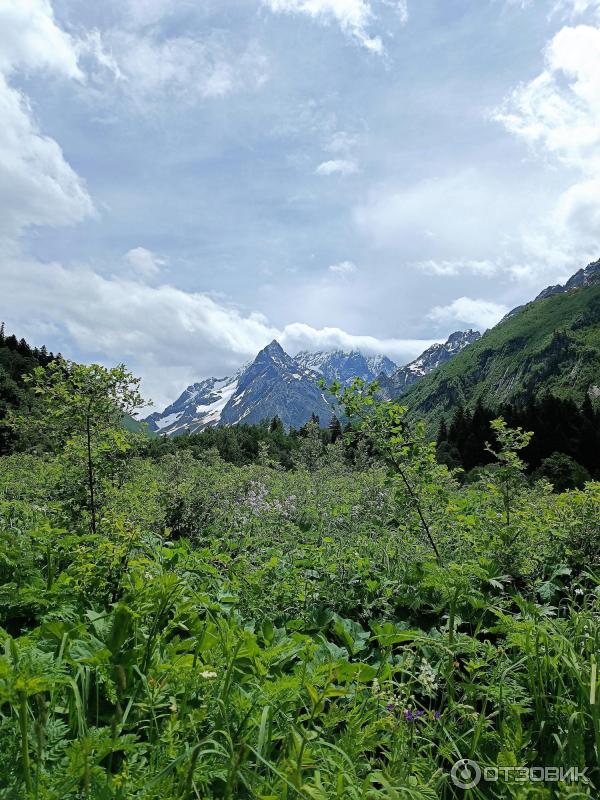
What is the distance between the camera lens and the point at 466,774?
2160 millimetres

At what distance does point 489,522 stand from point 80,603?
174 inches

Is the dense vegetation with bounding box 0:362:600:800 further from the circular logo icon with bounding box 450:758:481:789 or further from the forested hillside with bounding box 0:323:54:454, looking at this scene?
the forested hillside with bounding box 0:323:54:454

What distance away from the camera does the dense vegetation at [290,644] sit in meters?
1.91

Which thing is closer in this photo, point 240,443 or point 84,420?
point 84,420

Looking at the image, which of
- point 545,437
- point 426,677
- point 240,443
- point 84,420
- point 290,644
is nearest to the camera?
point 426,677

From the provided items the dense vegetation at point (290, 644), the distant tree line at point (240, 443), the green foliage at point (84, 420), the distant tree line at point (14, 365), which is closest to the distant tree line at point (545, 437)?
the distant tree line at point (240, 443)

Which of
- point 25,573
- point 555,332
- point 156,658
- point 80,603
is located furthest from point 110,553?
point 555,332

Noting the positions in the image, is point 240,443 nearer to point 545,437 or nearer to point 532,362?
point 545,437

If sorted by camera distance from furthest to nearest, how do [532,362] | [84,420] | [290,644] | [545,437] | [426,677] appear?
[532,362]
[545,437]
[84,420]
[290,644]
[426,677]

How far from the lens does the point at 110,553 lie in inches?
128

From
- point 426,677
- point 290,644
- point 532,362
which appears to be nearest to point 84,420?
point 290,644

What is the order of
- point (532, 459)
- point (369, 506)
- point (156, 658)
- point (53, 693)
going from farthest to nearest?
point (532, 459) → point (369, 506) → point (156, 658) → point (53, 693)

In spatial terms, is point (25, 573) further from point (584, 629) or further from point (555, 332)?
point (555, 332)

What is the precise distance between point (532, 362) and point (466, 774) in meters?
165
